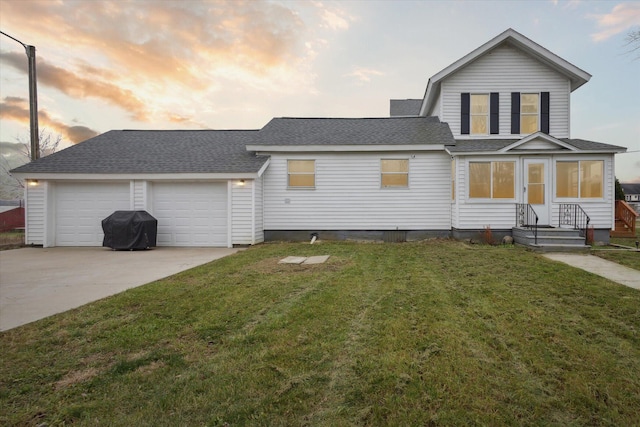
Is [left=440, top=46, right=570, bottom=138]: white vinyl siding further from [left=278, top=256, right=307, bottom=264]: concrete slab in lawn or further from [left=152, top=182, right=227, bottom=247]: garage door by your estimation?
[left=152, top=182, right=227, bottom=247]: garage door

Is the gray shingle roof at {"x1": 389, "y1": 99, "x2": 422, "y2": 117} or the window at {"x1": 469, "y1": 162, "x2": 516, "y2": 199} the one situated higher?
the gray shingle roof at {"x1": 389, "y1": 99, "x2": 422, "y2": 117}

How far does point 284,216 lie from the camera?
13.4 meters

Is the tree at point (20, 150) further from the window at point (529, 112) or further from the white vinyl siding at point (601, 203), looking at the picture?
the white vinyl siding at point (601, 203)

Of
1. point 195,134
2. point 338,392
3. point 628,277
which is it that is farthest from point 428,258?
point 195,134

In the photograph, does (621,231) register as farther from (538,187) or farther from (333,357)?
(333,357)

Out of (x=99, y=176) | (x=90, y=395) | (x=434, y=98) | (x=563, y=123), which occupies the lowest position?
(x=90, y=395)

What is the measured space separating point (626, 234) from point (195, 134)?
20525 mm

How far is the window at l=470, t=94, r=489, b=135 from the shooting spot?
45.4 feet

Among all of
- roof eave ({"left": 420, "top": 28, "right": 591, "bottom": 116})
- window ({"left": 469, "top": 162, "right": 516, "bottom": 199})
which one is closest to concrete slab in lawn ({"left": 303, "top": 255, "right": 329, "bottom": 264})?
window ({"left": 469, "top": 162, "right": 516, "bottom": 199})

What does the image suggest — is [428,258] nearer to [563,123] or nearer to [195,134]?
[563,123]

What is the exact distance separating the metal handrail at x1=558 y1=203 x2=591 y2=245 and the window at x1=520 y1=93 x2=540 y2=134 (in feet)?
12.4

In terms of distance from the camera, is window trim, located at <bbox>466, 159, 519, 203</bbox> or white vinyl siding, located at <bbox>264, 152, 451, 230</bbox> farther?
white vinyl siding, located at <bbox>264, 152, 451, 230</bbox>

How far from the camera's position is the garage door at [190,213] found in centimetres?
1247

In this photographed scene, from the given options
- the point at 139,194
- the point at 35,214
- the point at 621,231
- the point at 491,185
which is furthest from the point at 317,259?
the point at 621,231
